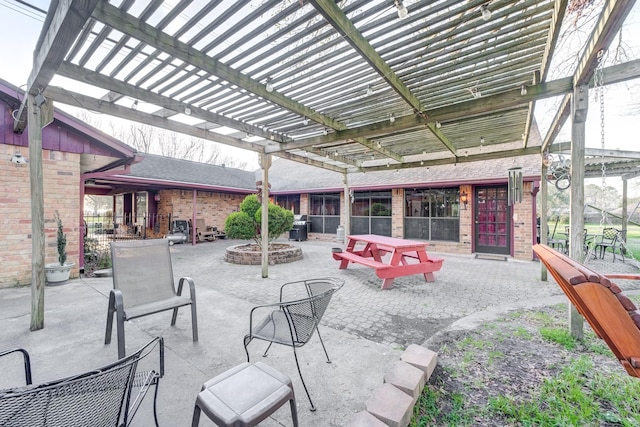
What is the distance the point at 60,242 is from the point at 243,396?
19.9 feet

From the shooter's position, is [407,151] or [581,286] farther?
[407,151]

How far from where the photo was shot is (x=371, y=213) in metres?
12.3

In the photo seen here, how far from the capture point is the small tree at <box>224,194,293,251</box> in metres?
7.99

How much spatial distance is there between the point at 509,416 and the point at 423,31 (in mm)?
3253

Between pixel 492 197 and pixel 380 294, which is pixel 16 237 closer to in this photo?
pixel 380 294

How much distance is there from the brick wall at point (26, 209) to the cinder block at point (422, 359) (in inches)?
265

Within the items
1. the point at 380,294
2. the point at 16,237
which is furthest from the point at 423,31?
the point at 16,237

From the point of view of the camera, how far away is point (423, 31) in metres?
2.63

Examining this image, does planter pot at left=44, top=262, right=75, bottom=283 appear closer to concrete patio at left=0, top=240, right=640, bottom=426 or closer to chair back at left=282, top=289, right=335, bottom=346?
concrete patio at left=0, top=240, right=640, bottom=426

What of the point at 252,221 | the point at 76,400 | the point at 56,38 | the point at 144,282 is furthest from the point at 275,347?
the point at 252,221

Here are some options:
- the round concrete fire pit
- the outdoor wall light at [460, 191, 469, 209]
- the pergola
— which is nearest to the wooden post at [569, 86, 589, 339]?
the pergola

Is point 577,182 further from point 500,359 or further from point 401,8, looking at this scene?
point 401,8

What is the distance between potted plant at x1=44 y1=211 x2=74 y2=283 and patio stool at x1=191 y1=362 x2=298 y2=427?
18.3 ft

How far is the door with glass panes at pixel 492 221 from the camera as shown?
8977 mm
